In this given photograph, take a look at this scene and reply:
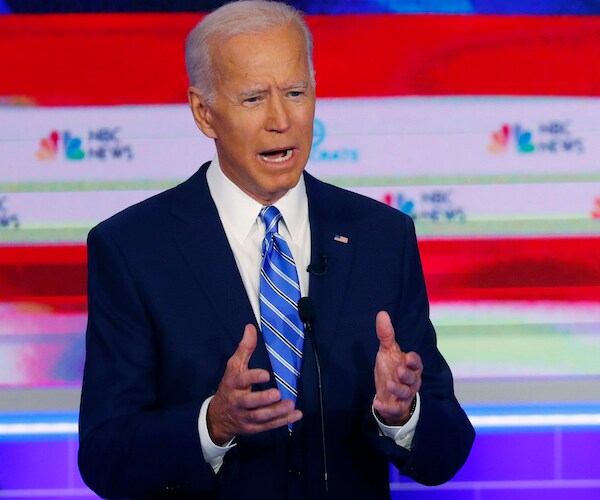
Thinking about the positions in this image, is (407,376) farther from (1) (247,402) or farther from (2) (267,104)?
(2) (267,104)

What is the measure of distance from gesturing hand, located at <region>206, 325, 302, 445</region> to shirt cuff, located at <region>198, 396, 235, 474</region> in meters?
0.07

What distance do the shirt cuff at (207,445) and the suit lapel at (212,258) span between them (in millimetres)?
145

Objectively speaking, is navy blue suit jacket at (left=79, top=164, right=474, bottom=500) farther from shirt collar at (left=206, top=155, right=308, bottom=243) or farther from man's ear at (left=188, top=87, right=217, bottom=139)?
man's ear at (left=188, top=87, right=217, bottom=139)

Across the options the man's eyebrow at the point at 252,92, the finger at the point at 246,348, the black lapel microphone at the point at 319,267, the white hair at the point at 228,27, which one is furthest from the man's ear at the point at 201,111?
the finger at the point at 246,348

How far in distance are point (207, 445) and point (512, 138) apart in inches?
64.7

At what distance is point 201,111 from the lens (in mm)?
2139

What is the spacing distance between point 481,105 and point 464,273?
0.51 metres

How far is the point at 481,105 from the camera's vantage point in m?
3.04

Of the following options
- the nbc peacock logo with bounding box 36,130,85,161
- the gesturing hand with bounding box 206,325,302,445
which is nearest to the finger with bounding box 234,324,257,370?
the gesturing hand with bounding box 206,325,302,445

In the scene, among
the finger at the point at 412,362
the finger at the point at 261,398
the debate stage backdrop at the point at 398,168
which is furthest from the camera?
the debate stage backdrop at the point at 398,168

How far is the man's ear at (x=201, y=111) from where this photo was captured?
2117mm

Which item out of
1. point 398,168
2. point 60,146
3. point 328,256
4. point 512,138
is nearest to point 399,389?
point 328,256

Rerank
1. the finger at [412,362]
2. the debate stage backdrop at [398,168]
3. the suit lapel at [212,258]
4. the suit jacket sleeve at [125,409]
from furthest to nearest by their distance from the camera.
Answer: the debate stage backdrop at [398,168] → the suit lapel at [212,258] → the suit jacket sleeve at [125,409] → the finger at [412,362]

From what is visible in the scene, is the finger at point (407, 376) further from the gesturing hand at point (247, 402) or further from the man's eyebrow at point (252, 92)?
the man's eyebrow at point (252, 92)
